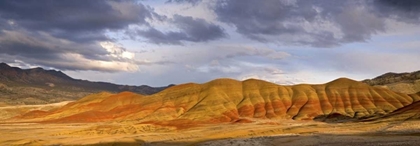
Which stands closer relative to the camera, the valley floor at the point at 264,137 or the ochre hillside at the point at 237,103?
the valley floor at the point at 264,137

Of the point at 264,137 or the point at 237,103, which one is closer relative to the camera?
the point at 264,137

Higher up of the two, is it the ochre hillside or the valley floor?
the ochre hillside

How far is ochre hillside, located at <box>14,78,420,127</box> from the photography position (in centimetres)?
13850

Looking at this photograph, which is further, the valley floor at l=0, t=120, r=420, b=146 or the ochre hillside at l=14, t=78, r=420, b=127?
the ochre hillside at l=14, t=78, r=420, b=127

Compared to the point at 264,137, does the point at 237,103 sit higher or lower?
→ higher

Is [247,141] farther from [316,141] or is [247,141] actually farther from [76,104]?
A: [76,104]

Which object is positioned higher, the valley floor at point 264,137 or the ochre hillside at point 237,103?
the ochre hillside at point 237,103

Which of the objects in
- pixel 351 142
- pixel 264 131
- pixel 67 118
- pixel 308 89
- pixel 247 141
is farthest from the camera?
pixel 308 89

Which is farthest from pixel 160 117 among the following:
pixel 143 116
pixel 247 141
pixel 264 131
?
pixel 247 141

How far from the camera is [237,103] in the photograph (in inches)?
6127

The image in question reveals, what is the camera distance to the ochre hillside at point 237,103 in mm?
138500

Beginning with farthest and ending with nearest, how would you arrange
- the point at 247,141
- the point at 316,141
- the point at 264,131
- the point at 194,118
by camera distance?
the point at 194,118, the point at 264,131, the point at 247,141, the point at 316,141

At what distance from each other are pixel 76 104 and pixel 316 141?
149m

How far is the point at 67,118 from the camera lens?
154125 mm
